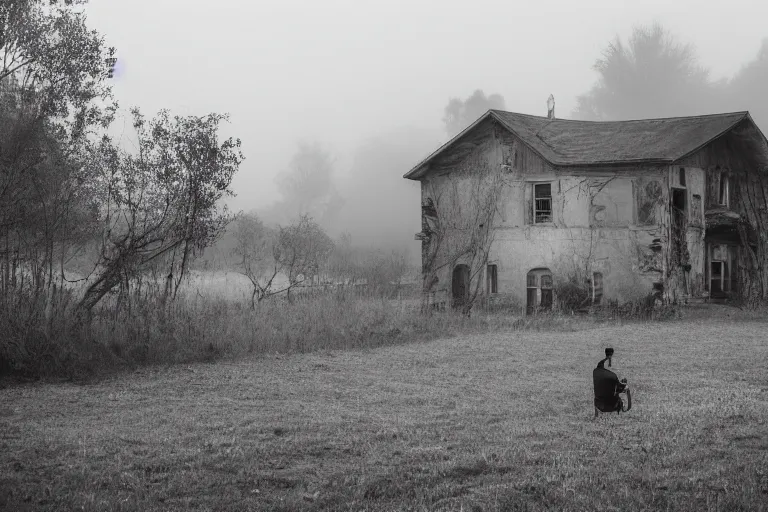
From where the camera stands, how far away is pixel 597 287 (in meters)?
28.4

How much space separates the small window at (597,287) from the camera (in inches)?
1112

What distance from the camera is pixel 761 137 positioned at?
31.3 metres

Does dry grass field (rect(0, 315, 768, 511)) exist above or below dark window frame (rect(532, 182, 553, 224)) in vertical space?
below

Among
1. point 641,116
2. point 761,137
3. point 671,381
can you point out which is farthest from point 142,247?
point 641,116

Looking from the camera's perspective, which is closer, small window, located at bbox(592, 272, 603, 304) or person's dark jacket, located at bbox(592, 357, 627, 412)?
person's dark jacket, located at bbox(592, 357, 627, 412)

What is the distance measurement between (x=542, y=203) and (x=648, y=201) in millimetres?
3869

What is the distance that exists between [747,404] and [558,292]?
18.2 meters

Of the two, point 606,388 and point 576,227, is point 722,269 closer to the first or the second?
point 576,227

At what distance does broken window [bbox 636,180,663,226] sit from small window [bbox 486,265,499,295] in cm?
561

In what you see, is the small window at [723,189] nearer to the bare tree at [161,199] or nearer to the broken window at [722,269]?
the broken window at [722,269]

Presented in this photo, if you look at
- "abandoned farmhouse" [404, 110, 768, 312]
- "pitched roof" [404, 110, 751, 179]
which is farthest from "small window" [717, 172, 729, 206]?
"pitched roof" [404, 110, 751, 179]

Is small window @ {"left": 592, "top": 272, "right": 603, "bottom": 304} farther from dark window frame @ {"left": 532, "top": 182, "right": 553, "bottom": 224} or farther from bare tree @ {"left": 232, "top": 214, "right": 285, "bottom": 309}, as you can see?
bare tree @ {"left": 232, "top": 214, "right": 285, "bottom": 309}

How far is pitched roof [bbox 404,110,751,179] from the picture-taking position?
28.4 metres

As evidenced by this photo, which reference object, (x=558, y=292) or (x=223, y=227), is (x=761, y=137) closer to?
(x=558, y=292)
